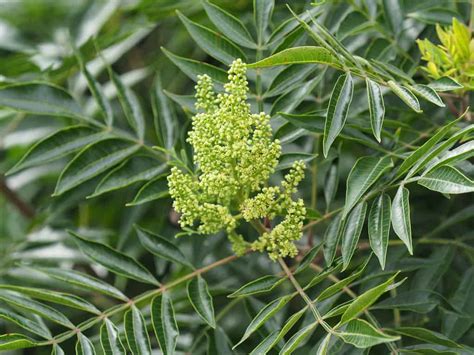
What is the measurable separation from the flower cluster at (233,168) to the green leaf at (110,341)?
0.60 feet

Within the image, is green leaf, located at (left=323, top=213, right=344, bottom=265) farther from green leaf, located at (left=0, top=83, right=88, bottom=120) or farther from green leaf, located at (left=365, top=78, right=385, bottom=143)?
green leaf, located at (left=0, top=83, right=88, bottom=120)

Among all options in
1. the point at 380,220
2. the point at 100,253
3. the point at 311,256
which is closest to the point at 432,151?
the point at 380,220

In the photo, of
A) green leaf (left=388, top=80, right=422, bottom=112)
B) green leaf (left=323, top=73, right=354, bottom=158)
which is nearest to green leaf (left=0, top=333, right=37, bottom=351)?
green leaf (left=323, top=73, right=354, bottom=158)

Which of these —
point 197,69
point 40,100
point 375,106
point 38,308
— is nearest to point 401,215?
point 375,106

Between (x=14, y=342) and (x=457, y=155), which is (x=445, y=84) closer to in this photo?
(x=457, y=155)

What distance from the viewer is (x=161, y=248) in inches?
47.1

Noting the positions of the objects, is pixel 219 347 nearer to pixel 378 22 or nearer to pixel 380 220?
pixel 380 220

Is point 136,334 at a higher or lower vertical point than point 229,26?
lower

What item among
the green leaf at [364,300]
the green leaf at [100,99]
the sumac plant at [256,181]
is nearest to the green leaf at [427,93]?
the sumac plant at [256,181]

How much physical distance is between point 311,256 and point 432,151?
23 cm

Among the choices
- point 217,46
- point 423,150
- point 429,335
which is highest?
point 217,46

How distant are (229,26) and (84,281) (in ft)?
1.45

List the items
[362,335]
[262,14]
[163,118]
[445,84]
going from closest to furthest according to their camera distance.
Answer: [362,335]
[445,84]
[262,14]
[163,118]

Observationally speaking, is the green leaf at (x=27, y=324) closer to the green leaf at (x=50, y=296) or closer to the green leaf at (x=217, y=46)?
the green leaf at (x=50, y=296)
